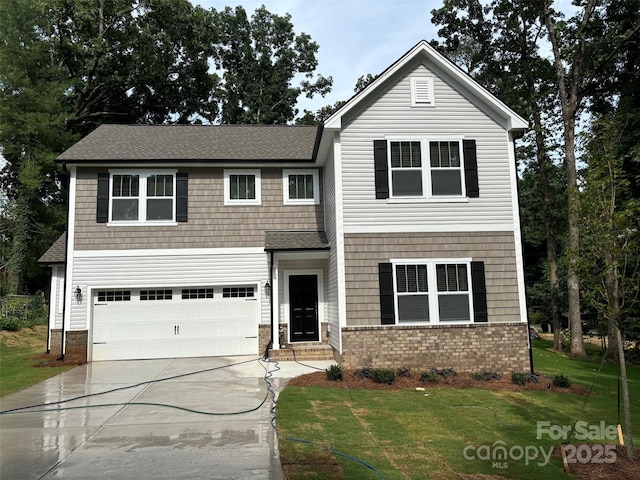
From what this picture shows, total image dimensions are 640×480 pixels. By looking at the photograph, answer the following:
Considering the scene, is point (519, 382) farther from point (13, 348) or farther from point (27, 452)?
point (13, 348)

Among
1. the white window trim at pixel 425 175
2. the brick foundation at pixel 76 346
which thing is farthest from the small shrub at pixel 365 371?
the brick foundation at pixel 76 346

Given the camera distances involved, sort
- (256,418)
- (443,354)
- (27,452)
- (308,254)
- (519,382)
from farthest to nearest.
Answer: (308,254), (443,354), (519,382), (256,418), (27,452)

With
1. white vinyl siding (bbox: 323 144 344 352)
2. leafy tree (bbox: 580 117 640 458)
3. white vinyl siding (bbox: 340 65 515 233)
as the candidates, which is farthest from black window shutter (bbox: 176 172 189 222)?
leafy tree (bbox: 580 117 640 458)

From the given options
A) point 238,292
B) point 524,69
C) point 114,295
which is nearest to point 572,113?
point 524,69

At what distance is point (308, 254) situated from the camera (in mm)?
12648

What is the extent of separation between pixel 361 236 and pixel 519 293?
4.05 meters

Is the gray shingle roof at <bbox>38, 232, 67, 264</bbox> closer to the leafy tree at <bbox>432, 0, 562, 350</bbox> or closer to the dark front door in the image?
the dark front door

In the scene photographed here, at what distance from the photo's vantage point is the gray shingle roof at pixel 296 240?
1231 centimetres

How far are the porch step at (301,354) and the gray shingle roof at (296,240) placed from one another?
2.74 meters

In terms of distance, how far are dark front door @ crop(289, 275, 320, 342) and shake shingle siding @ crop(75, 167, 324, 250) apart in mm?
1561

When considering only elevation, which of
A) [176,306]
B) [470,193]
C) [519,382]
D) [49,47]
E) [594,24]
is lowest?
[519,382]

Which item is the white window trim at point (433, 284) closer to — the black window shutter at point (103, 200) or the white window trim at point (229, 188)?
the white window trim at point (229, 188)

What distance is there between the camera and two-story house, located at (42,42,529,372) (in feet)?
35.1

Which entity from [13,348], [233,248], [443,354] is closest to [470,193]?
[443,354]
